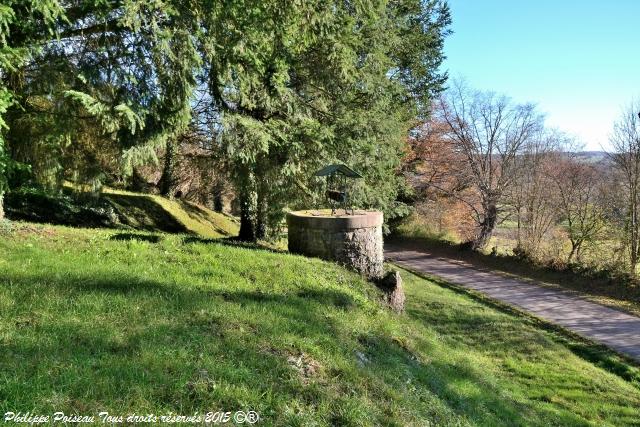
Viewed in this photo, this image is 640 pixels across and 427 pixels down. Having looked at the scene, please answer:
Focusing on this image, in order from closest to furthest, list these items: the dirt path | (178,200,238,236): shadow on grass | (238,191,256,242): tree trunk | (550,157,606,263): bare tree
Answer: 1. the dirt path
2. (238,191,256,242): tree trunk
3. (550,157,606,263): bare tree
4. (178,200,238,236): shadow on grass

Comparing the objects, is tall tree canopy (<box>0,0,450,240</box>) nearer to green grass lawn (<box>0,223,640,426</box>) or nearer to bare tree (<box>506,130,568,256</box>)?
green grass lawn (<box>0,223,640,426</box>)

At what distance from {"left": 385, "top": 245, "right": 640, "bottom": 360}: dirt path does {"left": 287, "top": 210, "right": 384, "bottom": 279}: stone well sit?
19.7ft

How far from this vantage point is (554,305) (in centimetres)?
1344

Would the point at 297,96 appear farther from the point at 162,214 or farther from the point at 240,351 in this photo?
the point at 240,351

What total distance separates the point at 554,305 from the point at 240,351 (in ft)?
40.7

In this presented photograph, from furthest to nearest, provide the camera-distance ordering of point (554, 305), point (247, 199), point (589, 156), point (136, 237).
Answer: point (589, 156) → point (554, 305) → point (247, 199) → point (136, 237)

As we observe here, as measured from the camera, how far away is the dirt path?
10.7m

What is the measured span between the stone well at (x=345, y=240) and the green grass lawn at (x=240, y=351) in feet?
1.89

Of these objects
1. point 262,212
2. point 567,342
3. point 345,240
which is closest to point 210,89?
point 262,212

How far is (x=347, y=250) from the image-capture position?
28.8 feet

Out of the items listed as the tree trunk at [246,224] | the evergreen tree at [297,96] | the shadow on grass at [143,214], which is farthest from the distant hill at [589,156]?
the shadow on grass at [143,214]

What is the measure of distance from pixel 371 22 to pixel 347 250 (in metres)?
7.84

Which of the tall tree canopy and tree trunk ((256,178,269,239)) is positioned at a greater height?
the tall tree canopy

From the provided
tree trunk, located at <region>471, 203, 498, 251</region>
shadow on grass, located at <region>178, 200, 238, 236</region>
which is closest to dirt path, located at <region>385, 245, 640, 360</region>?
tree trunk, located at <region>471, 203, 498, 251</region>
